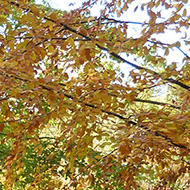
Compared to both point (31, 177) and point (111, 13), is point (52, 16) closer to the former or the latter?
point (111, 13)

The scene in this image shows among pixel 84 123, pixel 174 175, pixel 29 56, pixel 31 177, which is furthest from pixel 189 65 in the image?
pixel 31 177

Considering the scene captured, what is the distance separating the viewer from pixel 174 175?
5.29ft

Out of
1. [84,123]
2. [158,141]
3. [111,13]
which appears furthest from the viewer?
[111,13]

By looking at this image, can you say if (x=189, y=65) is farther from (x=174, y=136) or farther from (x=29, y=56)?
(x=29, y=56)

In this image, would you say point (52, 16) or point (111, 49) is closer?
point (52, 16)

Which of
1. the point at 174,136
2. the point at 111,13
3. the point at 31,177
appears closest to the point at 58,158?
the point at 31,177

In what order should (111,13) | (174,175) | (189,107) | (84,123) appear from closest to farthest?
(84,123) → (189,107) → (174,175) → (111,13)

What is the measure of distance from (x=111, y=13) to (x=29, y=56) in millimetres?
1181

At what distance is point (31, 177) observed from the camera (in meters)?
2.28

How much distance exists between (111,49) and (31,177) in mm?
1419

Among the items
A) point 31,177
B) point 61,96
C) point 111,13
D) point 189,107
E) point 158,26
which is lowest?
point 31,177

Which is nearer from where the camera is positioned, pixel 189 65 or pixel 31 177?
pixel 189 65

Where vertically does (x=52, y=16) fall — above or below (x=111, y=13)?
below

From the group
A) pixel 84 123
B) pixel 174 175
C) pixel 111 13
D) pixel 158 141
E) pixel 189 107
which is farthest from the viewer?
pixel 111 13
